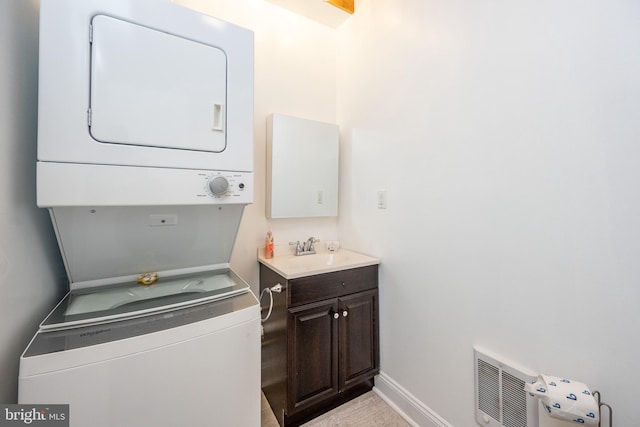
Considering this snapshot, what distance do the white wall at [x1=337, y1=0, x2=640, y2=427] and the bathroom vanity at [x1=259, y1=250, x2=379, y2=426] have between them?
0.58 ft

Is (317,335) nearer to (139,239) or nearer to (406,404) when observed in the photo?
(406,404)

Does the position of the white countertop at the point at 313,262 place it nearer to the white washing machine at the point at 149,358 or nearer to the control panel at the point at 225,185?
the white washing machine at the point at 149,358

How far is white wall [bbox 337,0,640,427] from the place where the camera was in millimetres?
890

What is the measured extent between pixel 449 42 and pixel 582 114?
79 centimetres

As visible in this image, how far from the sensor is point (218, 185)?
112cm

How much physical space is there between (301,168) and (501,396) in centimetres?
183

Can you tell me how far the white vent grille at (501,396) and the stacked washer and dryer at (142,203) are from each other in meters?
1.10

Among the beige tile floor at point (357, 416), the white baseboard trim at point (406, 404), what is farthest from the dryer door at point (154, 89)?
the white baseboard trim at point (406, 404)


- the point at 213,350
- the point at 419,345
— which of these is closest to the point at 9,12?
the point at 213,350

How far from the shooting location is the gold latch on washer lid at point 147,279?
123 centimetres

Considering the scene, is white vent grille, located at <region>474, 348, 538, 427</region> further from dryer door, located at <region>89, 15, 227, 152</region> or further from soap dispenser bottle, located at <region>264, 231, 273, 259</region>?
dryer door, located at <region>89, 15, 227, 152</region>

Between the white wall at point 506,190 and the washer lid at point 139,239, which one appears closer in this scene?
the white wall at point 506,190

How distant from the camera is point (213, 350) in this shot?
3.16ft

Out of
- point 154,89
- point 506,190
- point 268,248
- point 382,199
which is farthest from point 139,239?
point 506,190
